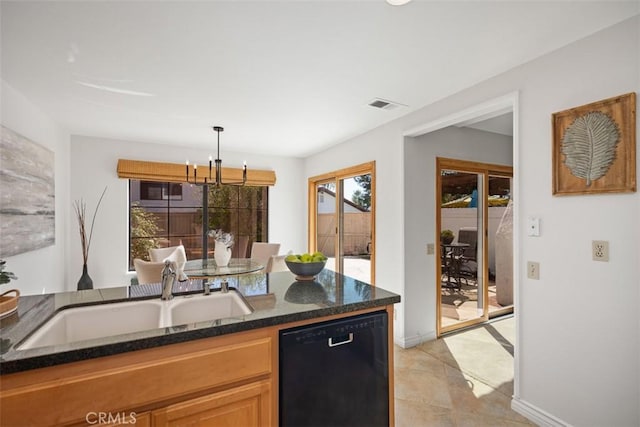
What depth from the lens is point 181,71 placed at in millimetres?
2191

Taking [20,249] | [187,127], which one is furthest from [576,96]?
[20,249]

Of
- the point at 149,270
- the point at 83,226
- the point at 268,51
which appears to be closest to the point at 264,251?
the point at 149,270

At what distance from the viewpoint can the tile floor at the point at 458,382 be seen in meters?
2.04

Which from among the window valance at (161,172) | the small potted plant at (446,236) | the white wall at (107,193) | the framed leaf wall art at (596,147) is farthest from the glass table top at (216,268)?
the framed leaf wall art at (596,147)

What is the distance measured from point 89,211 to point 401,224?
385 centimetres

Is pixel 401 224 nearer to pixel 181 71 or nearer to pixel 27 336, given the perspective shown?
pixel 181 71

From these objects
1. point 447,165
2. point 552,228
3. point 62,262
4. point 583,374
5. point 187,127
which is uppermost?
point 187,127

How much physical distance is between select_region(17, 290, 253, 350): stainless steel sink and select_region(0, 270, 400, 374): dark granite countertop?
0.12 feet

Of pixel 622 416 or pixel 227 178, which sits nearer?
pixel 622 416

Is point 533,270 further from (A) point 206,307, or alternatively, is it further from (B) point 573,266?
(A) point 206,307

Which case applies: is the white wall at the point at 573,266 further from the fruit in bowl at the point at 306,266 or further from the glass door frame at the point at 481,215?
the fruit in bowl at the point at 306,266

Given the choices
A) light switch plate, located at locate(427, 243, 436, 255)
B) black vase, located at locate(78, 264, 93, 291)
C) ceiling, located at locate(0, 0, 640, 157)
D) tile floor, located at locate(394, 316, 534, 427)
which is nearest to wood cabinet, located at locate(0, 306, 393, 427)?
tile floor, located at locate(394, 316, 534, 427)

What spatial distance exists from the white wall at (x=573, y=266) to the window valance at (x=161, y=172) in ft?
11.2

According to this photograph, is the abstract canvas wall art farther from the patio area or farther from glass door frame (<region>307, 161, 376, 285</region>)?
the patio area
